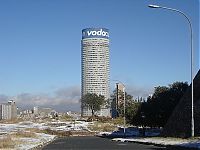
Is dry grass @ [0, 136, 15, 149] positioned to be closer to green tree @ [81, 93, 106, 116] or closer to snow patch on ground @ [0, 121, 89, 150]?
snow patch on ground @ [0, 121, 89, 150]

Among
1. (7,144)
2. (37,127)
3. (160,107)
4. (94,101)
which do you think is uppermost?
(94,101)

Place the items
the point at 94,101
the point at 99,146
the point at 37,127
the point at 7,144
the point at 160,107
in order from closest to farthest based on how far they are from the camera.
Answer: the point at 7,144
the point at 99,146
the point at 160,107
the point at 37,127
the point at 94,101

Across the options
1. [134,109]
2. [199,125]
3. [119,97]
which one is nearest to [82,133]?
[134,109]

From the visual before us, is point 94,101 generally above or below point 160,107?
above

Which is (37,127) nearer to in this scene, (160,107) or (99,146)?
(160,107)

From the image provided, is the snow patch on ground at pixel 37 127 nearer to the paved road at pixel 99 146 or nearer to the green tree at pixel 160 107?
the paved road at pixel 99 146

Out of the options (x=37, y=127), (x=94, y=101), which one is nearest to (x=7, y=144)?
(x=37, y=127)

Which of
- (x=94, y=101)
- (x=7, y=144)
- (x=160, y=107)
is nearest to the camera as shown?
(x=7, y=144)

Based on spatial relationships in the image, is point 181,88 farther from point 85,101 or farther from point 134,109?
point 85,101

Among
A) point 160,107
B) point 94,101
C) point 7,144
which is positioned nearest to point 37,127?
point 160,107

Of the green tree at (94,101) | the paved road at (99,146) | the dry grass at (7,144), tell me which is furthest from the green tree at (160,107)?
the green tree at (94,101)

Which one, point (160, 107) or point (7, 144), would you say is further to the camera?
point (160, 107)

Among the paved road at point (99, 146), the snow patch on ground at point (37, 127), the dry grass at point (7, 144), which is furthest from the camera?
the snow patch on ground at point (37, 127)

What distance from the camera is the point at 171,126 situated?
5450 cm
